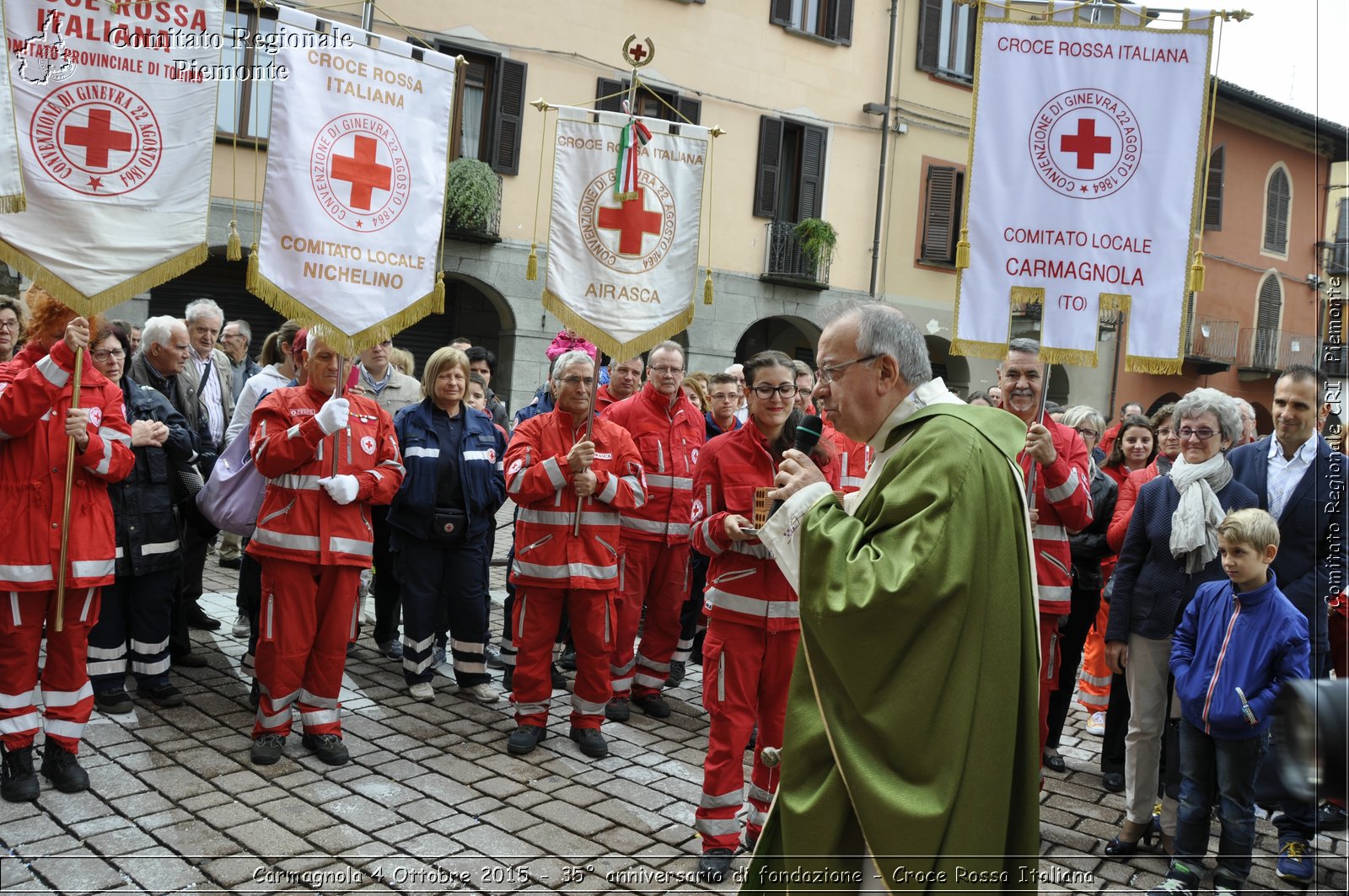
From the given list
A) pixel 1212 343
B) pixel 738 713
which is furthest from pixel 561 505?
pixel 1212 343

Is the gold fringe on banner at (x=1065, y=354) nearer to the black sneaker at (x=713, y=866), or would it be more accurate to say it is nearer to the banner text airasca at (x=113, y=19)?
the black sneaker at (x=713, y=866)

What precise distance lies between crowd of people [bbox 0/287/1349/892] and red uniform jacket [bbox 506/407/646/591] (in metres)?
0.02

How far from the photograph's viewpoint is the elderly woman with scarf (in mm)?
4898

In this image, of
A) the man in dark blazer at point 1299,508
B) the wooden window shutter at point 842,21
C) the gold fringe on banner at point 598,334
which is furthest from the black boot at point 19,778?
the wooden window shutter at point 842,21

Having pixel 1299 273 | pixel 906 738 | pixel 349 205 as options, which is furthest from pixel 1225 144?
pixel 906 738

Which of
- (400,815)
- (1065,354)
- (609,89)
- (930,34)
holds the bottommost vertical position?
(400,815)

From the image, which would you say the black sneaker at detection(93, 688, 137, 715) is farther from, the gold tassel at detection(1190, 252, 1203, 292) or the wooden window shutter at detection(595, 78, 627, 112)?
the wooden window shutter at detection(595, 78, 627, 112)

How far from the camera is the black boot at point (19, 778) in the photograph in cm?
446

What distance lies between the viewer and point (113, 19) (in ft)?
15.0

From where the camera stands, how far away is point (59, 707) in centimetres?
462

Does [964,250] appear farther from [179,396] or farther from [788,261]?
[788,261]

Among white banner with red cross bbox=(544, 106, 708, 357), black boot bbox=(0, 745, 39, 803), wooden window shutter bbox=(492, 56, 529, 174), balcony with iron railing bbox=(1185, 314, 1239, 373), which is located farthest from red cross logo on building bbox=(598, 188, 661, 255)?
balcony with iron railing bbox=(1185, 314, 1239, 373)

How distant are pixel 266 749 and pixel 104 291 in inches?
89.2

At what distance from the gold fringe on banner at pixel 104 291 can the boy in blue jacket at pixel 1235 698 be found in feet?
15.7
